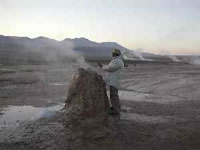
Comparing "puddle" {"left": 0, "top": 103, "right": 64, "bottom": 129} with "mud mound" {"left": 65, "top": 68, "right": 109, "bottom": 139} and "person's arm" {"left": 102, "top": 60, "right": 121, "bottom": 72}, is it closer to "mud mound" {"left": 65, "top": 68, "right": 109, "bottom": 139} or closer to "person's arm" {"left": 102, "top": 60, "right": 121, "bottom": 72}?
"mud mound" {"left": 65, "top": 68, "right": 109, "bottom": 139}

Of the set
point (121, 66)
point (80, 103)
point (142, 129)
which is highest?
point (121, 66)

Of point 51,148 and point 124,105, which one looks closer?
point 51,148

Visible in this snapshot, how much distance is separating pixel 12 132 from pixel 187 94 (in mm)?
8699

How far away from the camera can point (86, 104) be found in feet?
27.9

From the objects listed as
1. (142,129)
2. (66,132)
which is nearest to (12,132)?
(66,132)

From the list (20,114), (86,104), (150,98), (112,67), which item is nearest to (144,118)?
(112,67)

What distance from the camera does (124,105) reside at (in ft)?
38.2

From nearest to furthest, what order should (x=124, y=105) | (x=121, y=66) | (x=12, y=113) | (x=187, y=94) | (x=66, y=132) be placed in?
(x=66, y=132), (x=121, y=66), (x=12, y=113), (x=124, y=105), (x=187, y=94)

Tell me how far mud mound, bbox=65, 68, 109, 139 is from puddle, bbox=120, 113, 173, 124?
0.86 meters

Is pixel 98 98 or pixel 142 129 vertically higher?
pixel 98 98

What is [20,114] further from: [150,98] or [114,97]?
[150,98]

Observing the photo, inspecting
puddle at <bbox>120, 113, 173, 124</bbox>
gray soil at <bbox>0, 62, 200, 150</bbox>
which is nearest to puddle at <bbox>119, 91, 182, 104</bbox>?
gray soil at <bbox>0, 62, 200, 150</bbox>

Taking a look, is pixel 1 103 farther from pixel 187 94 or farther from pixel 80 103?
pixel 187 94

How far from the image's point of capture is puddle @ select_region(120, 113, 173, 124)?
9.28 m
